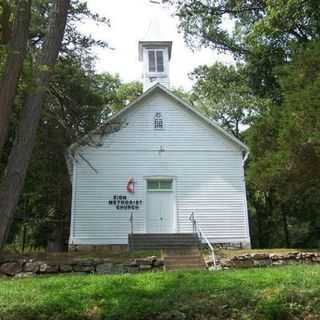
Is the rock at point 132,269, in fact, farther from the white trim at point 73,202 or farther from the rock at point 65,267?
the white trim at point 73,202

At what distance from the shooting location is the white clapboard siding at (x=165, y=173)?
18.2m

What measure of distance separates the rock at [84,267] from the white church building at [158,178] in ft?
14.7

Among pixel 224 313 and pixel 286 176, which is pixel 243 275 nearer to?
pixel 224 313

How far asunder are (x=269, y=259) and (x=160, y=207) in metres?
5.52

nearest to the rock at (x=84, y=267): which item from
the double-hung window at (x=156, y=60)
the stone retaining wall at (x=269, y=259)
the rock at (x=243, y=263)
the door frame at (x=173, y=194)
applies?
the stone retaining wall at (x=269, y=259)

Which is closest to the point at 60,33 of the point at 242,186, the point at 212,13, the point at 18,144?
the point at 18,144

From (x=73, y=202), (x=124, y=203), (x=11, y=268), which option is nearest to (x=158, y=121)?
(x=124, y=203)

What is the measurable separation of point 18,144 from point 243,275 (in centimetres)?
467

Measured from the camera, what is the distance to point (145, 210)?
60.7 feet

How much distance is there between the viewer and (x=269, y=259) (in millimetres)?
14258

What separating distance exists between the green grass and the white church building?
900cm

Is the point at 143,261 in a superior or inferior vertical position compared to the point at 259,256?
inferior

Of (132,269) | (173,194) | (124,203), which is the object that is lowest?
(132,269)

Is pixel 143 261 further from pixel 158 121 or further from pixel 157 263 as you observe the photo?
pixel 158 121
